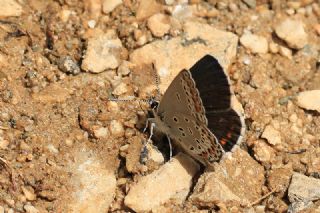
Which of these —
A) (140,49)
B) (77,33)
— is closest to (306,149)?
(140,49)

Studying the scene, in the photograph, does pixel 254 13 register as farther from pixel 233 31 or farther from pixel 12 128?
pixel 12 128

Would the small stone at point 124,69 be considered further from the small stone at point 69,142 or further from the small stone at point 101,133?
the small stone at point 69,142

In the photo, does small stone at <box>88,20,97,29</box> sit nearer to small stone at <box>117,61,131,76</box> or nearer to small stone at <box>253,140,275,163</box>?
small stone at <box>117,61,131,76</box>

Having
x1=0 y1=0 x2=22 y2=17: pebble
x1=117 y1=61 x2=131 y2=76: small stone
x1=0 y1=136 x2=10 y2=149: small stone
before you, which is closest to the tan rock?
x1=117 y1=61 x2=131 y2=76: small stone

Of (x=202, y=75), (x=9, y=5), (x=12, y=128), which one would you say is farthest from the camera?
(x=9, y=5)

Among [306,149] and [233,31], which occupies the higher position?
[233,31]

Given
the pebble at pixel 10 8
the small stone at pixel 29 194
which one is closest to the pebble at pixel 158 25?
the pebble at pixel 10 8

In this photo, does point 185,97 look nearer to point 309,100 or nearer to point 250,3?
point 309,100
